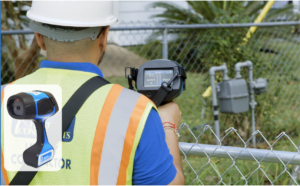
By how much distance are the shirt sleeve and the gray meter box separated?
2765 mm

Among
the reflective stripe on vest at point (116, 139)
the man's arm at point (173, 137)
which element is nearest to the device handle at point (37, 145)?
the reflective stripe on vest at point (116, 139)

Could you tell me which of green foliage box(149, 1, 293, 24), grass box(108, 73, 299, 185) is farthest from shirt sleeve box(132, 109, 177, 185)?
green foliage box(149, 1, 293, 24)

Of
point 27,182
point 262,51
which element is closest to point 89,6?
point 27,182

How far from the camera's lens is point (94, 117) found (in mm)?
965

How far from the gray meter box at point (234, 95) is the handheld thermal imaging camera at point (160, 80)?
2.37 m

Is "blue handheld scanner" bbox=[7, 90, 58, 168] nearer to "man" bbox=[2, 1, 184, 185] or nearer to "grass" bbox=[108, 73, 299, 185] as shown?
"man" bbox=[2, 1, 184, 185]

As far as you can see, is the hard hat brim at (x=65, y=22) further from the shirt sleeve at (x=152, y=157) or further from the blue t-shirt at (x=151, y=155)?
the shirt sleeve at (x=152, y=157)

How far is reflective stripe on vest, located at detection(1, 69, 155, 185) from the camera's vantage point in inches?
37.8

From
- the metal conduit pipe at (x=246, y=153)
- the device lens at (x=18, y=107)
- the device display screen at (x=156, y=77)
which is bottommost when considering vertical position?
the metal conduit pipe at (x=246, y=153)

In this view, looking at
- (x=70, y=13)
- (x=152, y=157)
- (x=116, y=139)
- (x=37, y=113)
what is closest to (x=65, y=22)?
(x=70, y=13)

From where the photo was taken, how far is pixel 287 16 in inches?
316

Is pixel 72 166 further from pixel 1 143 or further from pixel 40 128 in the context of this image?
pixel 1 143

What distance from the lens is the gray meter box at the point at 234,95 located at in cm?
365

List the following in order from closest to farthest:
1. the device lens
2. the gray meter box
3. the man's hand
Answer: the device lens < the man's hand < the gray meter box
